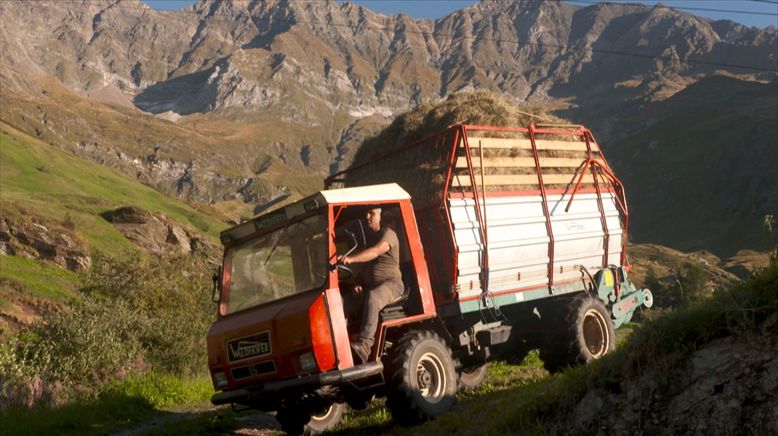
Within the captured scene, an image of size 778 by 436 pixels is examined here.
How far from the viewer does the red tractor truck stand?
7711 millimetres

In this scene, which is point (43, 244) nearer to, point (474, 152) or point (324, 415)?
point (324, 415)

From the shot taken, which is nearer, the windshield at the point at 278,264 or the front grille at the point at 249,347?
the front grille at the point at 249,347

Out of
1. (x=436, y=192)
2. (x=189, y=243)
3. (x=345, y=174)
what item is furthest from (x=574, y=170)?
(x=189, y=243)

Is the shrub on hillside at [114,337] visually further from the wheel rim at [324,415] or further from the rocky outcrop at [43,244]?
the rocky outcrop at [43,244]

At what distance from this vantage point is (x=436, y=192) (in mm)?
9352

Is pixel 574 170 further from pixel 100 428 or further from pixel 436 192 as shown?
pixel 100 428

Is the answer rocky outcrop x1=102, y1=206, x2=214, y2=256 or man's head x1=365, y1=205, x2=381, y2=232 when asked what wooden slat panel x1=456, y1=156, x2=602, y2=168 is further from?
rocky outcrop x1=102, y1=206, x2=214, y2=256

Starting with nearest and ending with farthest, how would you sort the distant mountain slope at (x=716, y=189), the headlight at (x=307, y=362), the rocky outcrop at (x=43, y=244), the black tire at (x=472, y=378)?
the headlight at (x=307, y=362), the black tire at (x=472, y=378), the rocky outcrop at (x=43, y=244), the distant mountain slope at (x=716, y=189)

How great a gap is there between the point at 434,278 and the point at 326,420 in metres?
2.60

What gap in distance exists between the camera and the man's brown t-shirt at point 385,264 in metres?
8.35

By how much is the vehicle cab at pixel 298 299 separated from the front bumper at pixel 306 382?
0.5 inches

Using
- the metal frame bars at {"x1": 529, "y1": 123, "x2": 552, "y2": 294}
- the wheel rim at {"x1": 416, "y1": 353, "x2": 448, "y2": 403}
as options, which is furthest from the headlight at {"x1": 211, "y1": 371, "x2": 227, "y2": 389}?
the metal frame bars at {"x1": 529, "y1": 123, "x2": 552, "y2": 294}

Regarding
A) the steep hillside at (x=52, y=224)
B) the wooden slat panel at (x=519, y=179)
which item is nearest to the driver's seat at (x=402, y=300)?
the wooden slat panel at (x=519, y=179)

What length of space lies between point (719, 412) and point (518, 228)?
5478mm
